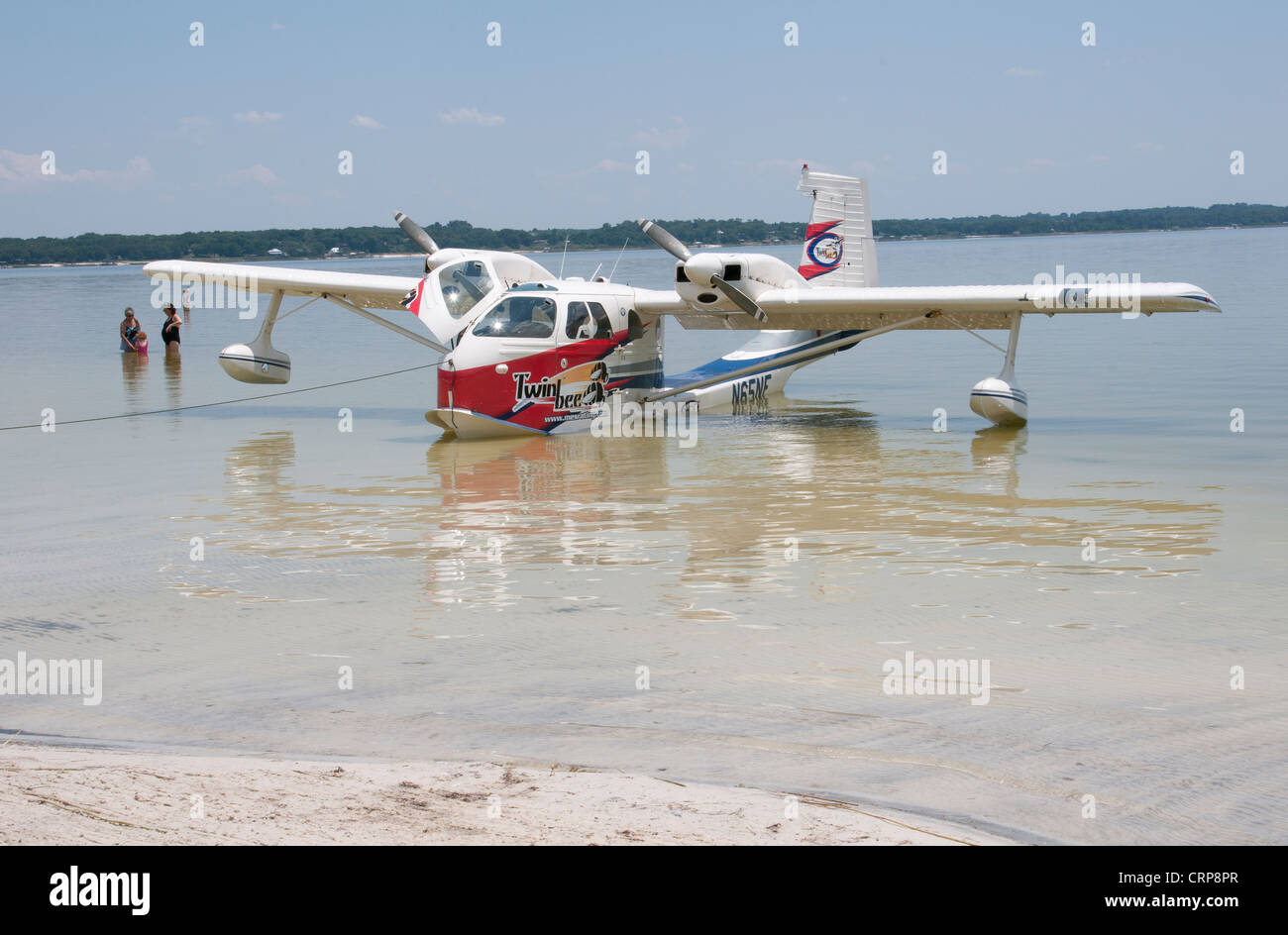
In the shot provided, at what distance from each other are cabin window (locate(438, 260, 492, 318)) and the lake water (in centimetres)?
204

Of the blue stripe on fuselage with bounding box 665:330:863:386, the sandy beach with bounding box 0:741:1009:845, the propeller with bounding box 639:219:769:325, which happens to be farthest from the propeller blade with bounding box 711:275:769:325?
the sandy beach with bounding box 0:741:1009:845

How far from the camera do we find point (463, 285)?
18.5m

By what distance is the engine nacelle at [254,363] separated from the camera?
23188 millimetres

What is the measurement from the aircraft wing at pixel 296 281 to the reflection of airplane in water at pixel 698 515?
509 centimetres

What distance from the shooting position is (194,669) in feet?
24.0

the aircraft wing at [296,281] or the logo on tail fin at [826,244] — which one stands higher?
the logo on tail fin at [826,244]

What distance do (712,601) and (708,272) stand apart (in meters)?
10.5

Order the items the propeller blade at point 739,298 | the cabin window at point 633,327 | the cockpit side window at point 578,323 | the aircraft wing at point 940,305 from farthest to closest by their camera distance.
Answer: the cabin window at point 633,327 < the propeller blade at point 739,298 < the cockpit side window at point 578,323 < the aircraft wing at point 940,305

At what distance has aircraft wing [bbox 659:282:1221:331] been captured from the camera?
58.5ft

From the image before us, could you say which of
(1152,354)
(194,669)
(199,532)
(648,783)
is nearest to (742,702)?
(648,783)

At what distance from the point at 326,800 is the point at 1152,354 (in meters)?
30.5

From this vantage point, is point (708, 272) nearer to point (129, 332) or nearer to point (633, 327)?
point (633, 327)

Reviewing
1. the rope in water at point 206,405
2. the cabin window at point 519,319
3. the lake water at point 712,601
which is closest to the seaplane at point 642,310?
the cabin window at point 519,319

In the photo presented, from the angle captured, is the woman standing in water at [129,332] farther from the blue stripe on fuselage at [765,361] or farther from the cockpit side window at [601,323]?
the cockpit side window at [601,323]
